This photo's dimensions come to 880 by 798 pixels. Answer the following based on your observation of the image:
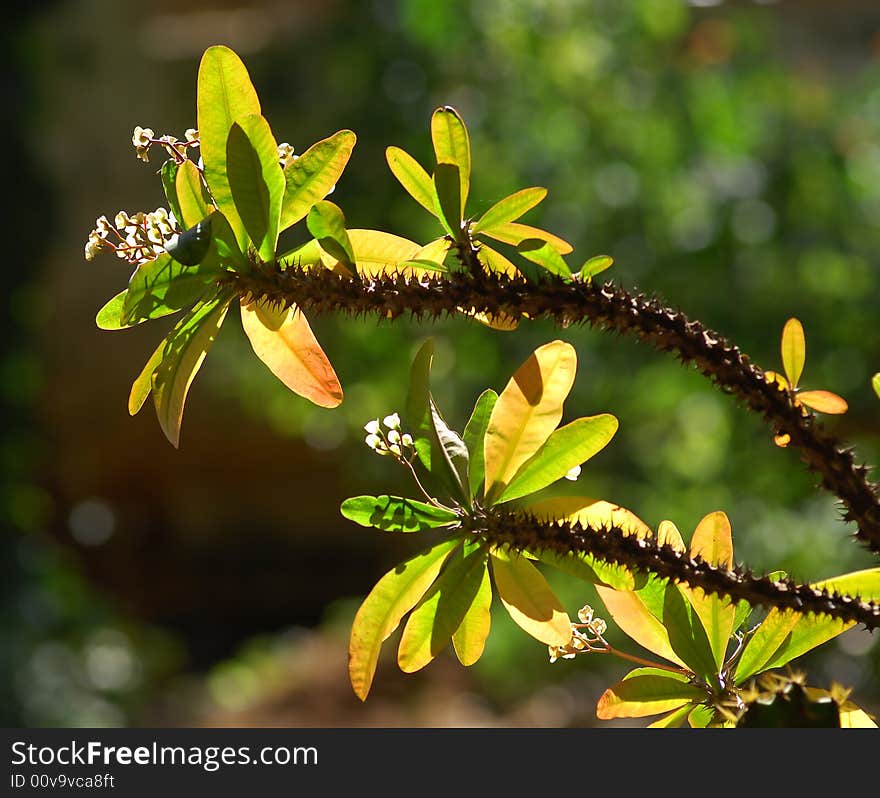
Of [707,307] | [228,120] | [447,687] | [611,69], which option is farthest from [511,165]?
[228,120]

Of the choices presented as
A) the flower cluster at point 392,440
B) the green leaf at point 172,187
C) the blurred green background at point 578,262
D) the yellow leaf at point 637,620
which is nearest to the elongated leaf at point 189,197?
the green leaf at point 172,187

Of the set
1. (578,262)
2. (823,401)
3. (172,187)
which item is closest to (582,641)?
(823,401)

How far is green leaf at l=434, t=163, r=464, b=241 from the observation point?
1.21ft

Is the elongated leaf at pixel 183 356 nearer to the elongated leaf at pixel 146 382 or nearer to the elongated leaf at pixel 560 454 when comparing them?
the elongated leaf at pixel 146 382

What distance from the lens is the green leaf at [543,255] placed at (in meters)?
0.37

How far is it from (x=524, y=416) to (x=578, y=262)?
2.10 m

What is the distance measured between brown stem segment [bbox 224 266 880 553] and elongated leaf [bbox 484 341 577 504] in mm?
36

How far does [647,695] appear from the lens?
38cm

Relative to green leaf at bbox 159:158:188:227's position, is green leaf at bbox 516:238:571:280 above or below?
below

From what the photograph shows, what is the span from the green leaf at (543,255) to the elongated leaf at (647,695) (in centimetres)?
16

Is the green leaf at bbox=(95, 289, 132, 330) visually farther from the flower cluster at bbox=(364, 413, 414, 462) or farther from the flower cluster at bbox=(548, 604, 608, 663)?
the flower cluster at bbox=(548, 604, 608, 663)

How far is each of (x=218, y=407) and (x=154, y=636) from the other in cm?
112

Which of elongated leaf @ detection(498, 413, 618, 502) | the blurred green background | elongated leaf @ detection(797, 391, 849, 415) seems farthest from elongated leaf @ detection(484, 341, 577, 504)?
the blurred green background

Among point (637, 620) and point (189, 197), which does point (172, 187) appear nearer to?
point (189, 197)
